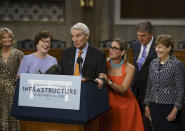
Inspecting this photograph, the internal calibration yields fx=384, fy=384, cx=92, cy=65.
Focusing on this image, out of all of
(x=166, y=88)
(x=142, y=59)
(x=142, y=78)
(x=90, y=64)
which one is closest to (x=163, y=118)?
(x=166, y=88)

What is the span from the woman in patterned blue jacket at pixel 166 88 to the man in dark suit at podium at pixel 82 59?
1.71 ft

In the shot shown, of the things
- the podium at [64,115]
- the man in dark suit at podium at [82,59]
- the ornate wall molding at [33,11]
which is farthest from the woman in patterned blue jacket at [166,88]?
the ornate wall molding at [33,11]

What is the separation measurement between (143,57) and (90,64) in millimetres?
1384

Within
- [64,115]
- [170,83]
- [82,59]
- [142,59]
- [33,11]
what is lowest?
[64,115]

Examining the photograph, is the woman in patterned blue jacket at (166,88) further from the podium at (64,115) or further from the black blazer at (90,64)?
the podium at (64,115)

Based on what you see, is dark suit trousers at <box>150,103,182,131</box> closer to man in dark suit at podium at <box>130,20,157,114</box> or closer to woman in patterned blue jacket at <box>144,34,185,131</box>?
woman in patterned blue jacket at <box>144,34,185,131</box>

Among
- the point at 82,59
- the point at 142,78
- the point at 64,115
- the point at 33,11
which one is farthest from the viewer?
the point at 33,11

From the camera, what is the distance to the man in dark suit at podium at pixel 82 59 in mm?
3344

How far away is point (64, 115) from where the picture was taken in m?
2.71

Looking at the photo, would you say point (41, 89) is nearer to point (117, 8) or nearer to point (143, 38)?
point (143, 38)

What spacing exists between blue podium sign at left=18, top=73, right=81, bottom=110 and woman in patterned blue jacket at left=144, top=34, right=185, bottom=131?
1.08 metres

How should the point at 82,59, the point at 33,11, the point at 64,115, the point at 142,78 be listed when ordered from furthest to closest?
1. the point at 33,11
2. the point at 142,78
3. the point at 82,59
4. the point at 64,115

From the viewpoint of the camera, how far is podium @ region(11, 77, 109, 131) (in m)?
2.68

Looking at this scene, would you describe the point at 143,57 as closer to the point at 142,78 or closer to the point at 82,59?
the point at 142,78
